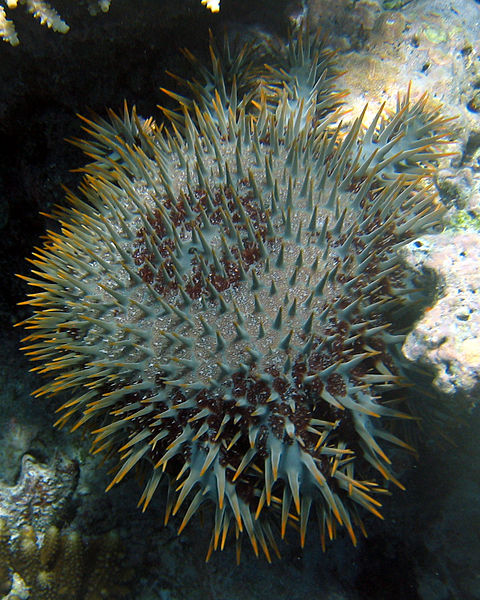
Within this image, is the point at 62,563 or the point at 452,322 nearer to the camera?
the point at 452,322

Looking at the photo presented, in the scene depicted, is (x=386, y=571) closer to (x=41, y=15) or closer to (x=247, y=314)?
(x=247, y=314)

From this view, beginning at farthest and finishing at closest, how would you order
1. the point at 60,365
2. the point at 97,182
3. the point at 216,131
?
the point at 216,131 < the point at 97,182 < the point at 60,365

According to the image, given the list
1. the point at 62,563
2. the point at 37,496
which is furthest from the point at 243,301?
the point at 62,563

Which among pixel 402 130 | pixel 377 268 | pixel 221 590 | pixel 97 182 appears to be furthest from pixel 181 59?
pixel 221 590

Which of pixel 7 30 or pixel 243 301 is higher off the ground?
pixel 7 30

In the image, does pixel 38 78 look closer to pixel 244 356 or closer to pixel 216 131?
pixel 216 131

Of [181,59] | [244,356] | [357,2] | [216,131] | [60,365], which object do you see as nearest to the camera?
[244,356]
